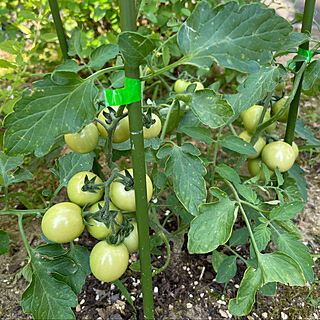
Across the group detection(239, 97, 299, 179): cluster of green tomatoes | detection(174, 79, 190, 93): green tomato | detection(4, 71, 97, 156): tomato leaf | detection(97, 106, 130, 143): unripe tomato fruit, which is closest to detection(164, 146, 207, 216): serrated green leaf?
detection(97, 106, 130, 143): unripe tomato fruit

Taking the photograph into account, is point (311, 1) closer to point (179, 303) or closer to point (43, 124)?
point (43, 124)

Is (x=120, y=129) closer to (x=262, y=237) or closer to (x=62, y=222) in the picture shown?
(x=62, y=222)

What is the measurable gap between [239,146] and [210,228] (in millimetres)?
270

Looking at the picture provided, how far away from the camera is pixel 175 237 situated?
3.57 ft

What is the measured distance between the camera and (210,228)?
739mm

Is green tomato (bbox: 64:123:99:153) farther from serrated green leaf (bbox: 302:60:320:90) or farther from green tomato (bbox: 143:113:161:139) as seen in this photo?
serrated green leaf (bbox: 302:60:320:90)

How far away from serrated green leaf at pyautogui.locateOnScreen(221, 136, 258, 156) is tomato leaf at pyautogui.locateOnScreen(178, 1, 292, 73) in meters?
0.37

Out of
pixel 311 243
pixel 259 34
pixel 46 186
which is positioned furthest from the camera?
pixel 46 186

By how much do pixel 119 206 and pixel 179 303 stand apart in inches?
20.6

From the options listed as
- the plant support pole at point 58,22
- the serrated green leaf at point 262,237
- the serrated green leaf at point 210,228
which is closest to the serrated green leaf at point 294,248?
the serrated green leaf at point 262,237

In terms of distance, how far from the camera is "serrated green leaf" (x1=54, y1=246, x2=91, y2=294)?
85 centimetres

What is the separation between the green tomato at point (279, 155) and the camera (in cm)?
102

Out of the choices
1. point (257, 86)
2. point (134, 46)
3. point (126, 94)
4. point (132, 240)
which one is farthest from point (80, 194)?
point (257, 86)

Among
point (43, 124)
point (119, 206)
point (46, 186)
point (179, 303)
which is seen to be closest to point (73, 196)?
point (119, 206)
